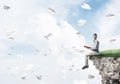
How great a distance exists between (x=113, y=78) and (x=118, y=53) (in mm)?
2980

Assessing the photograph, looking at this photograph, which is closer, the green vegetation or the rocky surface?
the green vegetation

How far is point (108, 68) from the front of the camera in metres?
34.8

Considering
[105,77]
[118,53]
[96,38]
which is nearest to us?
[96,38]

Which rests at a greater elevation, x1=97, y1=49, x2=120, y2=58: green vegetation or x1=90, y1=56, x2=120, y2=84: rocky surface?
x1=97, y1=49, x2=120, y2=58: green vegetation

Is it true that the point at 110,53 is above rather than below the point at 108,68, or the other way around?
above

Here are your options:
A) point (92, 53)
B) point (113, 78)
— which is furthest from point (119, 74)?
point (92, 53)

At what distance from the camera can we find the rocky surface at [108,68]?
3382cm

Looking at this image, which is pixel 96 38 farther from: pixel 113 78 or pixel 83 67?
pixel 113 78

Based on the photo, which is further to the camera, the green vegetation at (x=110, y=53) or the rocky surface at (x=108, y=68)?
the rocky surface at (x=108, y=68)

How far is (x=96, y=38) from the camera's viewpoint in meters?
27.2

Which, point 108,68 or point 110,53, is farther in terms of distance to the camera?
point 108,68

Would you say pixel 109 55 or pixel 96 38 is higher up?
pixel 96 38

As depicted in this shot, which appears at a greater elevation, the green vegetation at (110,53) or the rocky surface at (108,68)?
the green vegetation at (110,53)

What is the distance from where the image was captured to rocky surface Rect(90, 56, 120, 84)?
3382 centimetres
